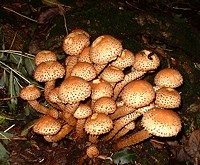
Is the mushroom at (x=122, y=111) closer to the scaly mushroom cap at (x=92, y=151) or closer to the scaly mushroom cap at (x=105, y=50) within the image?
the scaly mushroom cap at (x=92, y=151)

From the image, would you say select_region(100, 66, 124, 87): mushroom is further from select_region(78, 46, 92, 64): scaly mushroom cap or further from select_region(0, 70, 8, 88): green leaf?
select_region(0, 70, 8, 88): green leaf

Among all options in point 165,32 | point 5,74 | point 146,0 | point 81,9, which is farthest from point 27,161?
point 146,0

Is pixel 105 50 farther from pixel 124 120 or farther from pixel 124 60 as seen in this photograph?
pixel 124 120

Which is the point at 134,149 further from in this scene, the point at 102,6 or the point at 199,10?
the point at 199,10

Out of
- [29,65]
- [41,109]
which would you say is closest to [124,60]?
[41,109]

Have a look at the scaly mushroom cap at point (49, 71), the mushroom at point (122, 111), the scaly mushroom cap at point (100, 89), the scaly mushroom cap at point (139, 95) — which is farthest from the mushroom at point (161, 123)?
the scaly mushroom cap at point (49, 71)

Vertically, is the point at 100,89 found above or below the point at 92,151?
above

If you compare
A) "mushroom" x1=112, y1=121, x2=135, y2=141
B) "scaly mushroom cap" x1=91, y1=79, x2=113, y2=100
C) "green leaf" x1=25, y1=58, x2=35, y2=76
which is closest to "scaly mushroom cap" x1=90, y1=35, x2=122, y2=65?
"scaly mushroom cap" x1=91, y1=79, x2=113, y2=100
